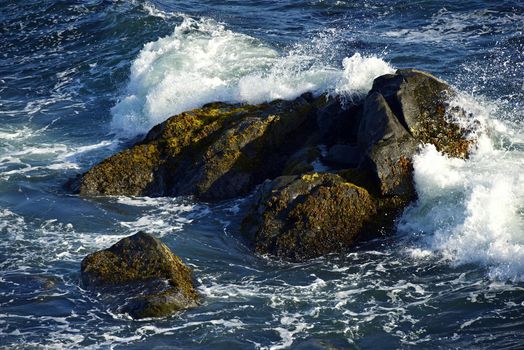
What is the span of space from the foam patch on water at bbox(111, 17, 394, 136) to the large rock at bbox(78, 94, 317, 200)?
3.60 ft

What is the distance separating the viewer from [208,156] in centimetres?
1469

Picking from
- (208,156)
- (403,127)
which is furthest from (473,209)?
(208,156)

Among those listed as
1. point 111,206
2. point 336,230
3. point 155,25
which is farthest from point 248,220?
point 155,25

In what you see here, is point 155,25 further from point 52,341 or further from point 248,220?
point 52,341

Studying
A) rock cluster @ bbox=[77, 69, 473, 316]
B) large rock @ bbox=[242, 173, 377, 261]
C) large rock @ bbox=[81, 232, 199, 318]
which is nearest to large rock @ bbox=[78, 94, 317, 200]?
rock cluster @ bbox=[77, 69, 473, 316]

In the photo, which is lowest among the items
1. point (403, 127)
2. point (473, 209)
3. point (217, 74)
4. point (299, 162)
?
point (473, 209)

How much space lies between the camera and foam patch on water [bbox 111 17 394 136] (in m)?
16.4

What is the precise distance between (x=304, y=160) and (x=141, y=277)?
13.2 ft

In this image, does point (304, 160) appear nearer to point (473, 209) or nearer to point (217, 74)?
point (473, 209)

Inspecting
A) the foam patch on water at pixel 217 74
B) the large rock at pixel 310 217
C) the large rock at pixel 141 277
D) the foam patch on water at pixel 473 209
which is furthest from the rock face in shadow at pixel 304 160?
the large rock at pixel 141 277

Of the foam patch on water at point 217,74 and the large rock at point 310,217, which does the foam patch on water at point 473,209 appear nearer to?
the large rock at point 310,217

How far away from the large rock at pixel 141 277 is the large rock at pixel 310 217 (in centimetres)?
148

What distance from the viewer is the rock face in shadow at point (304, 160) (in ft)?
41.1

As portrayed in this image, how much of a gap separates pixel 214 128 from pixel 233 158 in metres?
1.03
